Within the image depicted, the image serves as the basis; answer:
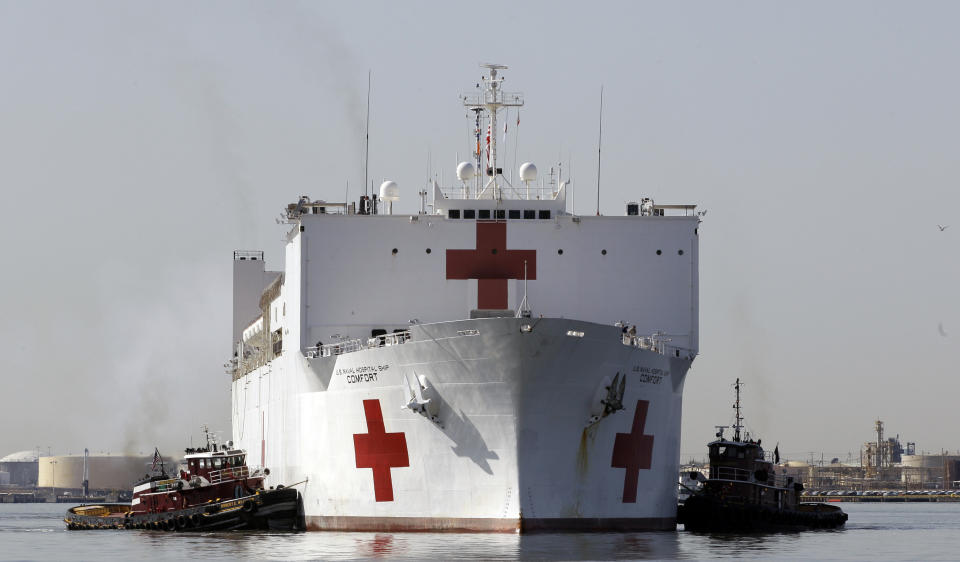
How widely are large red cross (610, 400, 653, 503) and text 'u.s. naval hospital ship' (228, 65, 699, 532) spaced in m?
0.05

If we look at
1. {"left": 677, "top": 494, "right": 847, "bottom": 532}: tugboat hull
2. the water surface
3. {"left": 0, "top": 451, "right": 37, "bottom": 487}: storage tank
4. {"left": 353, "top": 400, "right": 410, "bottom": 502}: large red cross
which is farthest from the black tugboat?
{"left": 0, "top": 451, "right": 37, "bottom": 487}: storage tank

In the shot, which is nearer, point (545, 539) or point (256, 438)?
point (545, 539)

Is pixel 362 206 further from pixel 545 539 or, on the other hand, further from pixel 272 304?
pixel 545 539

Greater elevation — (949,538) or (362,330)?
(362,330)

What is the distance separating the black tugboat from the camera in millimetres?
36188

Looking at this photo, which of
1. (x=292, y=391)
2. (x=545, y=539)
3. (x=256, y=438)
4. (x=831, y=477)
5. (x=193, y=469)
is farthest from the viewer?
(x=831, y=477)

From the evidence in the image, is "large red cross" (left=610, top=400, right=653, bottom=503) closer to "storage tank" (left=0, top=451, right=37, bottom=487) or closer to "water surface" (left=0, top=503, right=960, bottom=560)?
"water surface" (left=0, top=503, right=960, bottom=560)

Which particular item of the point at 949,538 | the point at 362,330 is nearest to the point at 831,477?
the point at 949,538

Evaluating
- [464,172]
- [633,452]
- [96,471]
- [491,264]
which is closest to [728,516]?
[633,452]

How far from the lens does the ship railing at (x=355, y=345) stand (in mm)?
29359

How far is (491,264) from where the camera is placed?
3209 cm

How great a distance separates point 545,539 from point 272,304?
44.5 ft

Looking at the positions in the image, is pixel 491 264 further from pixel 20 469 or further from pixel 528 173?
pixel 20 469

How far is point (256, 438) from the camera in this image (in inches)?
1581
